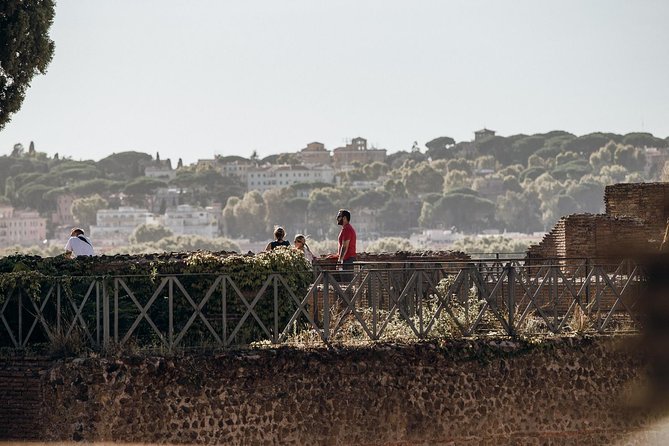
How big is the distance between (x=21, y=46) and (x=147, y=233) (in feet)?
572

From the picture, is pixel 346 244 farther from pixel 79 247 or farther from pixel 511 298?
pixel 79 247

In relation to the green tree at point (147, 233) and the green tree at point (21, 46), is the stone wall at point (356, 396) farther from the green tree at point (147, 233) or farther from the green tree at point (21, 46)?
the green tree at point (147, 233)

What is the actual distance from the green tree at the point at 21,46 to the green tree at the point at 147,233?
564ft

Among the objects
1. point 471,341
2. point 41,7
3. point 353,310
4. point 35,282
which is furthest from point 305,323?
point 41,7

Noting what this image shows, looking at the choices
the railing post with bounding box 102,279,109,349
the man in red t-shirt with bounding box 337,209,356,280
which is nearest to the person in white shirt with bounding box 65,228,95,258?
the man in red t-shirt with bounding box 337,209,356,280

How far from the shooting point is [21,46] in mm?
21594

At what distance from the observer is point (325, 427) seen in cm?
1391

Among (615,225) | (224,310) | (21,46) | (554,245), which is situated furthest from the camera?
(554,245)

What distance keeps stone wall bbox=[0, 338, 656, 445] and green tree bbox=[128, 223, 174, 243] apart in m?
180

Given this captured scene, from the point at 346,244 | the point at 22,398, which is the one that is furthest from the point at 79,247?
the point at 22,398

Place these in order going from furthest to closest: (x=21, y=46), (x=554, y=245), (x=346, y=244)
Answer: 1. (x=554, y=245)
2. (x=21, y=46)
3. (x=346, y=244)

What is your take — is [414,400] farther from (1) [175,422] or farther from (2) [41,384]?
(2) [41,384]

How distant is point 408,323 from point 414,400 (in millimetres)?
787

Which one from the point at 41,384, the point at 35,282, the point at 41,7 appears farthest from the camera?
the point at 41,7
